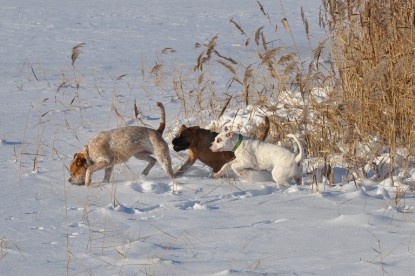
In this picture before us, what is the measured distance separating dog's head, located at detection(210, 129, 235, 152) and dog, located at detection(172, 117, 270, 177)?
150mm

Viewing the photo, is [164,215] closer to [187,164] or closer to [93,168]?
[93,168]

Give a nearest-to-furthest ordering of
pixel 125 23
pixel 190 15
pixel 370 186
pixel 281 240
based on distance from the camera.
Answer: pixel 281 240 < pixel 370 186 < pixel 125 23 < pixel 190 15

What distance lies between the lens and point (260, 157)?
5.17m

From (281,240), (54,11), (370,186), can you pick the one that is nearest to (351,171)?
(370,186)

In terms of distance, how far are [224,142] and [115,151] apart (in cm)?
74

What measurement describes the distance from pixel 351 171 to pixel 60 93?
4.28 m

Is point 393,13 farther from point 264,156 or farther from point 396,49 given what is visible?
point 264,156

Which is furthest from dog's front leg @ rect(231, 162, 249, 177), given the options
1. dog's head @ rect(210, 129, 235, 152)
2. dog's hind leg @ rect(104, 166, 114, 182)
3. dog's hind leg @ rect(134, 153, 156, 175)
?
dog's hind leg @ rect(104, 166, 114, 182)

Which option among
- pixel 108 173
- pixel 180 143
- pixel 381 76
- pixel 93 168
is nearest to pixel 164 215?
pixel 93 168

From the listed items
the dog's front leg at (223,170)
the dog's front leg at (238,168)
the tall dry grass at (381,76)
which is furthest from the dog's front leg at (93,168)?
the tall dry grass at (381,76)

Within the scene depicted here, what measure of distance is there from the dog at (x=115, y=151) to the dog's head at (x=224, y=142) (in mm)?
331

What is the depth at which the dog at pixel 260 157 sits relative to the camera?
4.98 m

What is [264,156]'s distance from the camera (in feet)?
16.9

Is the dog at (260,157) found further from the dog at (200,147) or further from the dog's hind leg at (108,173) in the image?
the dog's hind leg at (108,173)
